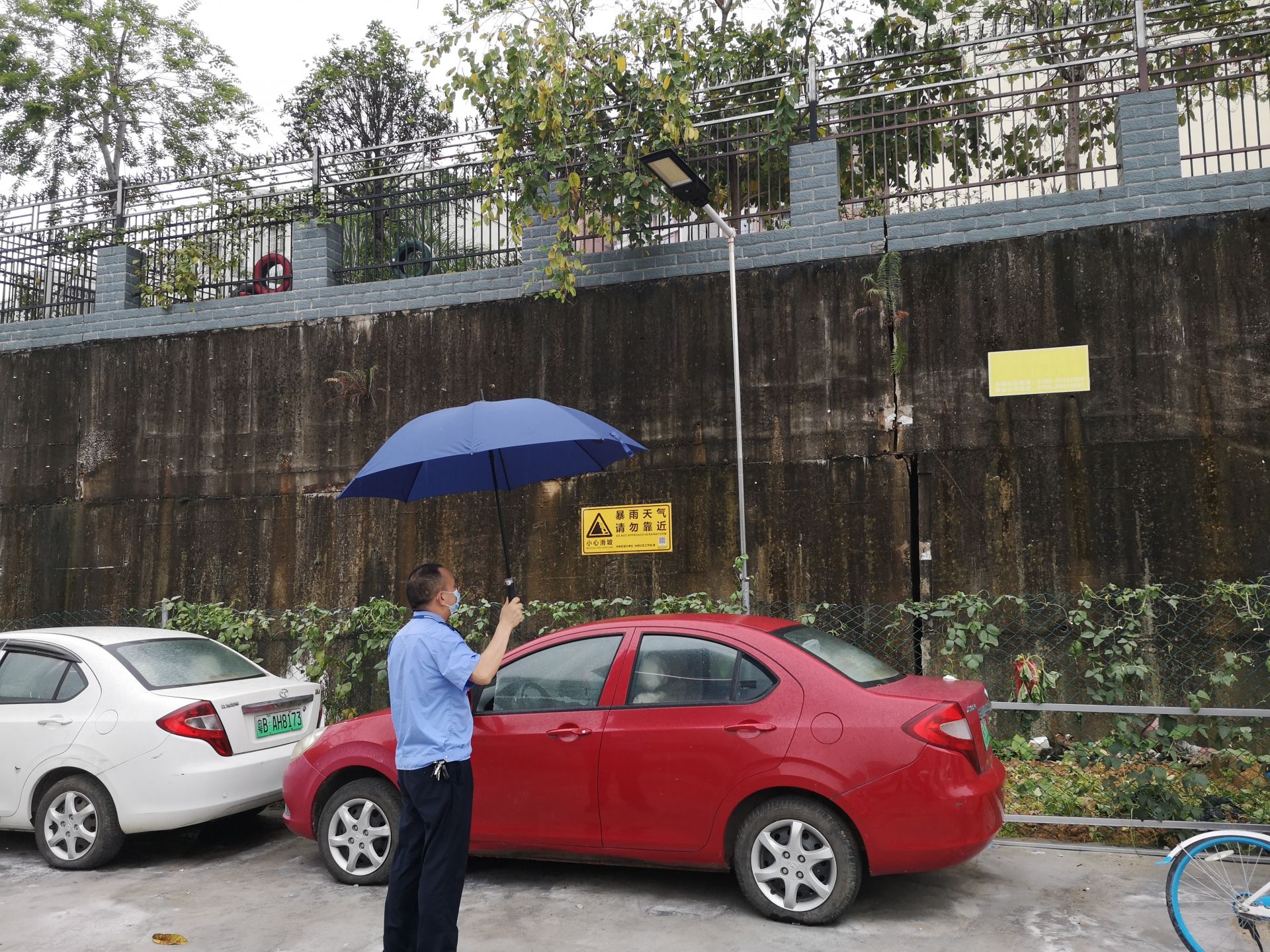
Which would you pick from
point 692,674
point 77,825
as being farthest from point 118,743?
point 692,674

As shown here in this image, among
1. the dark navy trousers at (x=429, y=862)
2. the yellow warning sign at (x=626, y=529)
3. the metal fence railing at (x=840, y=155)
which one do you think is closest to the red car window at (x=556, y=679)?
the dark navy trousers at (x=429, y=862)

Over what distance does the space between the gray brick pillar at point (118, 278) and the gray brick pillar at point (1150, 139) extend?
1034 centimetres

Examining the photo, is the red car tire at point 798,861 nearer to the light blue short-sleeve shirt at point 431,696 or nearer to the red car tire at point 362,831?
the light blue short-sleeve shirt at point 431,696

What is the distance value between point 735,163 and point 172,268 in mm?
6510

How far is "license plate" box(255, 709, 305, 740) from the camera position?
632 centimetres

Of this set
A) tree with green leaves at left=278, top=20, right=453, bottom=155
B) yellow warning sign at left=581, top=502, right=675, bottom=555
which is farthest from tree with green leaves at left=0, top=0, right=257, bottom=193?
yellow warning sign at left=581, top=502, right=675, bottom=555

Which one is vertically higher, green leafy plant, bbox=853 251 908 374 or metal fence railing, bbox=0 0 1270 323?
metal fence railing, bbox=0 0 1270 323

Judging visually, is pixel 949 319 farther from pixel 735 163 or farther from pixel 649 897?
pixel 649 897

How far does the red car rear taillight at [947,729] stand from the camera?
4543 mm

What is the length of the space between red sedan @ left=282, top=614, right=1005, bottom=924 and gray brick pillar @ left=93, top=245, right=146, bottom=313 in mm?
7813

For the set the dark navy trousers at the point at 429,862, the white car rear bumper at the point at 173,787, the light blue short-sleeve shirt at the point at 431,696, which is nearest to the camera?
the dark navy trousers at the point at 429,862

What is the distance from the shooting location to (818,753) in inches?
182

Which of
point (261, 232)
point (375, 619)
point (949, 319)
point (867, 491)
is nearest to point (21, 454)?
point (261, 232)

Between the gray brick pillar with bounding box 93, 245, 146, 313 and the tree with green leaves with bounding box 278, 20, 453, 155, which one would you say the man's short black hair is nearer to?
the gray brick pillar with bounding box 93, 245, 146, 313
